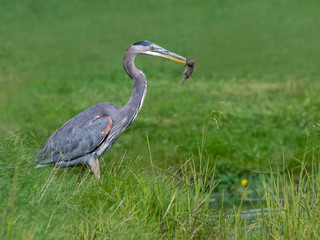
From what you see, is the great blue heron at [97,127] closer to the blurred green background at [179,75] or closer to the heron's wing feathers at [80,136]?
the heron's wing feathers at [80,136]

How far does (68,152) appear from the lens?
21.7ft

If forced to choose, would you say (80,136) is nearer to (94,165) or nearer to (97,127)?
(97,127)

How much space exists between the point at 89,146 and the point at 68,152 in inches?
8.5

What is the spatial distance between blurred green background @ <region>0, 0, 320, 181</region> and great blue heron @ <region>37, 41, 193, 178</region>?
0.97ft

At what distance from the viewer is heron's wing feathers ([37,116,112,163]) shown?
659 centimetres

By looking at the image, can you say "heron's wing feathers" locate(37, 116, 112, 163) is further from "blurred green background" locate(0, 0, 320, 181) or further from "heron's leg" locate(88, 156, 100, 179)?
"blurred green background" locate(0, 0, 320, 181)

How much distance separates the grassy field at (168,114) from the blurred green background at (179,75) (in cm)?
4

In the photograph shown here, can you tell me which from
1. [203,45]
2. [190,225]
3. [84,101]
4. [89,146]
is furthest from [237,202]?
[203,45]

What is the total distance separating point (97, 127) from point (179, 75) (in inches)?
413

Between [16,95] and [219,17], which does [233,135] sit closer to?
[16,95]

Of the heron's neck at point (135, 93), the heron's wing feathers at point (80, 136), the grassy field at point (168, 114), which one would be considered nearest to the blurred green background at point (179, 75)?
the grassy field at point (168, 114)

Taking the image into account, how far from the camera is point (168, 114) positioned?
1230 cm

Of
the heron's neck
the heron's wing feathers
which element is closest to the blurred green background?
the heron's wing feathers

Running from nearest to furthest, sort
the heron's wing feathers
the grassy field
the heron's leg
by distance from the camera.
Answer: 1. the grassy field
2. the heron's leg
3. the heron's wing feathers
